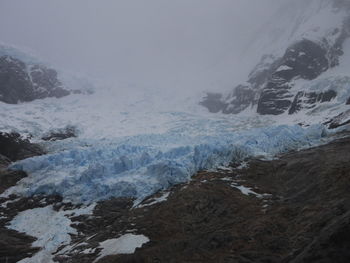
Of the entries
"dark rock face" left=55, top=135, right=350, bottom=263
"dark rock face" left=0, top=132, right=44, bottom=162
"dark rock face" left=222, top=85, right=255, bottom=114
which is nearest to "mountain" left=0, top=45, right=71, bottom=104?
"dark rock face" left=0, top=132, right=44, bottom=162

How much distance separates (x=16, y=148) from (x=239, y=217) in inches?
2670

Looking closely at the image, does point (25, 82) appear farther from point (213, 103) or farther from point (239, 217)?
point (239, 217)

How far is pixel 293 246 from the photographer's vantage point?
64.8 ft

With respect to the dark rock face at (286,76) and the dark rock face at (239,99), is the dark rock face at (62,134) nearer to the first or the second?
the dark rock face at (286,76)

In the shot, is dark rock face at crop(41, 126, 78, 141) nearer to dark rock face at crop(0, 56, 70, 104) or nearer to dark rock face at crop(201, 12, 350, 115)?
dark rock face at crop(0, 56, 70, 104)

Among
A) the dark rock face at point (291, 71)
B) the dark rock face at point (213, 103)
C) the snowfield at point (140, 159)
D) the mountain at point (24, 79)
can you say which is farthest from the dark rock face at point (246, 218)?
the mountain at point (24, 79)

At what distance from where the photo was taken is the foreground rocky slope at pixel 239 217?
19.8m

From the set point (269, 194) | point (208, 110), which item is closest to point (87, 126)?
point (208, 110)

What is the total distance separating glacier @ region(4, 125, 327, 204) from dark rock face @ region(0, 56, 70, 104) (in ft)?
290

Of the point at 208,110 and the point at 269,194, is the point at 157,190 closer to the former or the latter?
the point at 269,194

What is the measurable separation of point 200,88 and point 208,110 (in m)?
22.8

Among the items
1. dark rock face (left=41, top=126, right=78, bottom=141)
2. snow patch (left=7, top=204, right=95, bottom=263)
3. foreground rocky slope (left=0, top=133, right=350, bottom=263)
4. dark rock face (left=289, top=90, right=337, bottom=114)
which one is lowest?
snow patch (left=7, top=204, right=95, bottom=263)

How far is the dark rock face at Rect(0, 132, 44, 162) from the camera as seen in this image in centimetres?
7997

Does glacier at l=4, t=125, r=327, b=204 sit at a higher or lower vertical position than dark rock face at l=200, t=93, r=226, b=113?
lower
